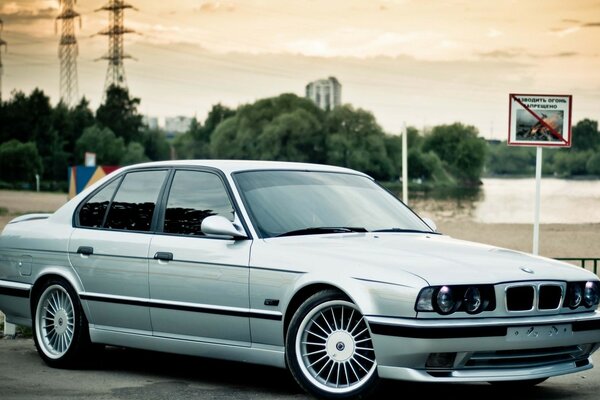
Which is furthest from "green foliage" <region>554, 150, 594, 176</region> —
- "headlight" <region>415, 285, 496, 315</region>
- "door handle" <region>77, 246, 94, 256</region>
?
"headlight" <region>415, 285, 496, 315</region>

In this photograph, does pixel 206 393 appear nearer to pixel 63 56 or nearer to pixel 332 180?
pixel 332 180

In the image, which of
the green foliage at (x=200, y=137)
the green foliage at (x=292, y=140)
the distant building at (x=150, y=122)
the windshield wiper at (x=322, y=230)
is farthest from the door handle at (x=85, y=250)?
the distant building at (x=150, y=122)

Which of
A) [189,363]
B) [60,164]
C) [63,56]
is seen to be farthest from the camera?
[60,164]

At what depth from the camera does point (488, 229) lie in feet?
232

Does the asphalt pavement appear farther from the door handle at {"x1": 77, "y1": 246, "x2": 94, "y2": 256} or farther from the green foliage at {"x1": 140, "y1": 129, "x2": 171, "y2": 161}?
the green foliage at {"x1": 140, "y1": 129, "x2": 171, "y2": 161}

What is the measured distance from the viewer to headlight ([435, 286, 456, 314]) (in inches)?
283

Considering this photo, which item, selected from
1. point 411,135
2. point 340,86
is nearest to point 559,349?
point 411,135

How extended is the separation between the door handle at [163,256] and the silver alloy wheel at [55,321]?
43.8 inches

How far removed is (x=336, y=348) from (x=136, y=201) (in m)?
2.42

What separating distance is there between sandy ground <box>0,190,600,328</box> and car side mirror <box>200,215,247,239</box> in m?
25.5

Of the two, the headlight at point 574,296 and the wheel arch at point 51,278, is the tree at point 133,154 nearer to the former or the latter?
the wheel arch at point 51,278

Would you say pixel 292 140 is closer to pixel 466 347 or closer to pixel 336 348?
pixel 336 348

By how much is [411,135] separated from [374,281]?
413 feet

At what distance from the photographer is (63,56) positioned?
350 feet
